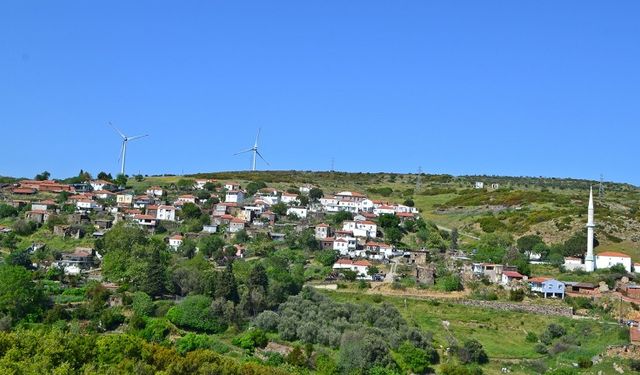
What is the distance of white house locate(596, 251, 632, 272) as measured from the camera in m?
67.6

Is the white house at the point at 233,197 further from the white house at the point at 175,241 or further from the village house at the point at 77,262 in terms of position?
the village house at the point at 77,262

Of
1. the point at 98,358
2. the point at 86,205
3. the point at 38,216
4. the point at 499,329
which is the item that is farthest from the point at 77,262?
the point at 499,329

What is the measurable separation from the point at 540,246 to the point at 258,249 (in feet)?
84.8

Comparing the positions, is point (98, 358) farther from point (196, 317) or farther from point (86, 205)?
point (86, 205)

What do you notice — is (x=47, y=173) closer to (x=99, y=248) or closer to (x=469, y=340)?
(x=99, y=248)

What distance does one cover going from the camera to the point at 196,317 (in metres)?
49.5

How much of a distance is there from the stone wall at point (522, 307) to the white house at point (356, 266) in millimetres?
9727

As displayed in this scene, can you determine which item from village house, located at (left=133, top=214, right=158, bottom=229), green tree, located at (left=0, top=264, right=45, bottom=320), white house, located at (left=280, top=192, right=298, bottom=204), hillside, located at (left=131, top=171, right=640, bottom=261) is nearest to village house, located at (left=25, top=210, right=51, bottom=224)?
village house, located at (left=133, top=214, right=158, bottom=229)

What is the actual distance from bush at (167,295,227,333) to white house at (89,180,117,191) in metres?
52.2

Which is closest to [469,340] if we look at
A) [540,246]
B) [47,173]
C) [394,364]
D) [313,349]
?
[394,364]

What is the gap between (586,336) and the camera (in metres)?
50.3

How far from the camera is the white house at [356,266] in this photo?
64750 mm

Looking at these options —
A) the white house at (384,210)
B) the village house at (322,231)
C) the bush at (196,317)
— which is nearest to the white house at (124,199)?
the village house at (322,231)

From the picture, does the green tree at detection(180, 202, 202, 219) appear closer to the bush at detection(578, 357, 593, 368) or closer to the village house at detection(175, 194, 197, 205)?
the village house at detection(175, 194, 197, 205)
